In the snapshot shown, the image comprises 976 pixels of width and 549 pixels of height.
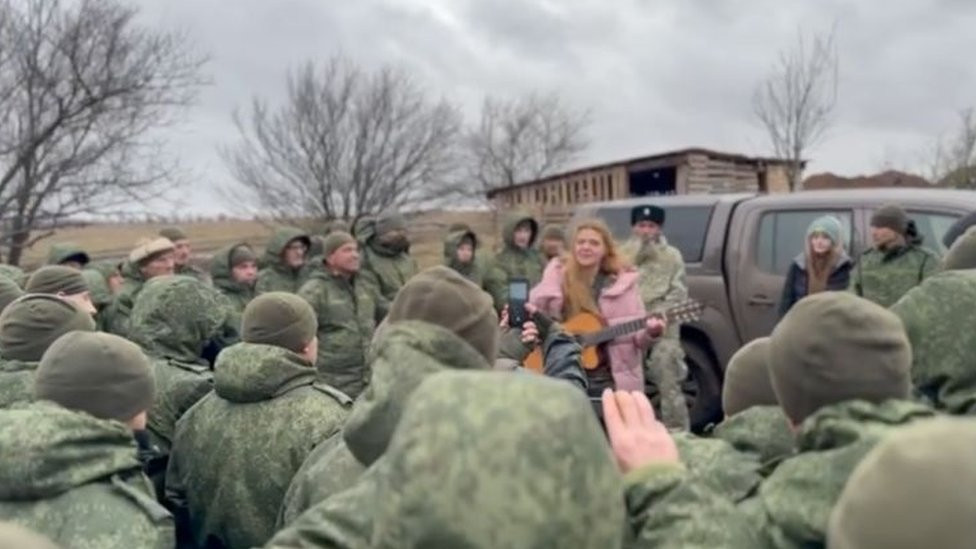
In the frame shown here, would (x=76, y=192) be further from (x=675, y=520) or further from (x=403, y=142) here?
(x=675, y=520)

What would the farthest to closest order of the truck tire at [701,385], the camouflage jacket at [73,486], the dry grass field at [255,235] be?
the dry grass field at [255,235], the truck tire at [701,385], the camouflage jacket at [73,486]

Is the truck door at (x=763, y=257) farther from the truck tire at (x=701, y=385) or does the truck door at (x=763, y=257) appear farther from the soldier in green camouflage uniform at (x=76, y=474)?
the soldier in green camouflage uniform at (x=76, y=474)

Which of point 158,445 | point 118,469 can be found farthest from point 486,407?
point 158,445

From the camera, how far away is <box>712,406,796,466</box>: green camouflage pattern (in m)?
2.82

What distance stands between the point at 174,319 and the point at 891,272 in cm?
434

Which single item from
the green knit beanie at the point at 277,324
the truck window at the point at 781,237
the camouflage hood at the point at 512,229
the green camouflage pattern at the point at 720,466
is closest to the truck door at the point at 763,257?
the truck window at the point at 781,237

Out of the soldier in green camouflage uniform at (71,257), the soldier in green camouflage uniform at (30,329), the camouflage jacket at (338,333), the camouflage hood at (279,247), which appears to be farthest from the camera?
the camouflage hood at (279,247)

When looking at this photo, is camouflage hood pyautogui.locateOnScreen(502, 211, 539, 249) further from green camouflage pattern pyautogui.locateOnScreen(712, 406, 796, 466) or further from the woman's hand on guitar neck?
green camouflage pattern pyautogui.locateOnScreen(712, 406, 796, 466)

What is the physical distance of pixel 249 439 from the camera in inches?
160

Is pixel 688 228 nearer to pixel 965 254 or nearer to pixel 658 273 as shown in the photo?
pixel 658 273

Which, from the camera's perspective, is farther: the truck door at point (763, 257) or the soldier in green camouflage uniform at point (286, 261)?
the soldier in green camouflage uniform at point (286, 261)

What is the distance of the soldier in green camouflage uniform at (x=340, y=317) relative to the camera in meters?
8.32

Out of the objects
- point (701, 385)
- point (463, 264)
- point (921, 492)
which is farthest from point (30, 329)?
point (463, 264)

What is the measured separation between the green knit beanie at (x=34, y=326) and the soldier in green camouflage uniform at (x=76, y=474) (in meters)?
1.19
